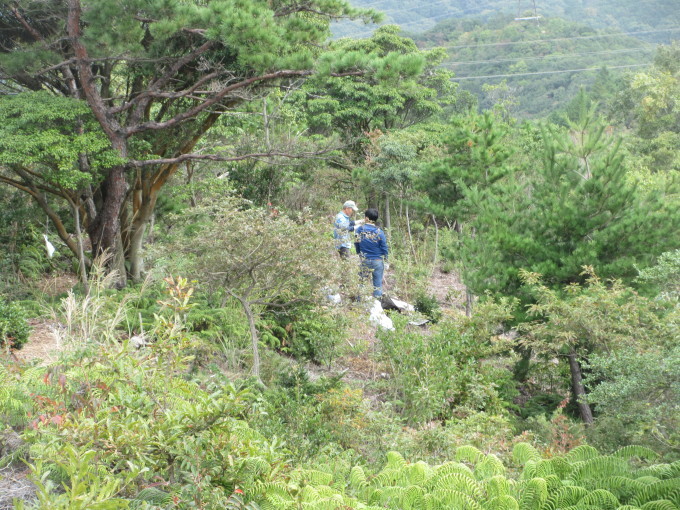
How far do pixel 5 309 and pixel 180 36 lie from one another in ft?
13.6

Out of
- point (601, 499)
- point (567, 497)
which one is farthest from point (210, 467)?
point (601, 499)

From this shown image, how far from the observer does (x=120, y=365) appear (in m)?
3.22

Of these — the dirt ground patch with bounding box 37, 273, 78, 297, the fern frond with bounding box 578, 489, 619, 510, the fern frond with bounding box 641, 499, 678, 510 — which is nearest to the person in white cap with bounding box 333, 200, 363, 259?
the fern frond with bounding box 578, 489, 619, 510

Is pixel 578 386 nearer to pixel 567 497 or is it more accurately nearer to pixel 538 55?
pixel 567 497

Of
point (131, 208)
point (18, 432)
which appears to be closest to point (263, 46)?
point (131, 208)

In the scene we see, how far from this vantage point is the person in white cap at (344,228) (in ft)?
22.0

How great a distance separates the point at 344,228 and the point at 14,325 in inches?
140

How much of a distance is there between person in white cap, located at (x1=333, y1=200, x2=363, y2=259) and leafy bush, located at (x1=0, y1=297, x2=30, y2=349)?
3392 mm

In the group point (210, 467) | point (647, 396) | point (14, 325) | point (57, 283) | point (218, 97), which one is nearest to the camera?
point (210, 467)

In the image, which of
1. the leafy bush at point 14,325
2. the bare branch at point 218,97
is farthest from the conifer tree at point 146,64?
the leafy bush at point 14,325

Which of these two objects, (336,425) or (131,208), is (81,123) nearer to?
(131,208)

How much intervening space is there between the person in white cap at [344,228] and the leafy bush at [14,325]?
3.39m

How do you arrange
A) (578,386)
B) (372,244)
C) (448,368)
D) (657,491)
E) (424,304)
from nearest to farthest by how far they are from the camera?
1. (657,491)
2. (448,368)
3. (578,386)
4. (372,244)
5. (424,304)

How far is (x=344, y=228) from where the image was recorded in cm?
683
